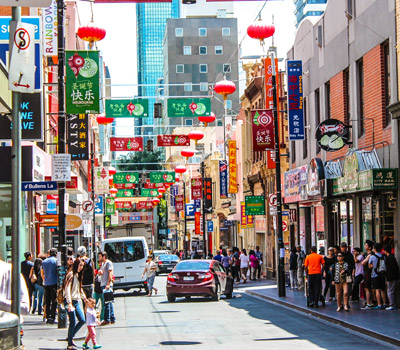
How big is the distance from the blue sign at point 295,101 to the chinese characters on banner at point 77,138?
11495 mm

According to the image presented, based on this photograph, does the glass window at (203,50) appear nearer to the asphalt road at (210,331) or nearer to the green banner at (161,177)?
the green banner at (161,177)

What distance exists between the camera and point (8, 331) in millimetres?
6859

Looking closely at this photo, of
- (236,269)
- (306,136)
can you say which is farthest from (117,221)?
(306,136)

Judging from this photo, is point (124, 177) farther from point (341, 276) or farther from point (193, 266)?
point (341, 276)

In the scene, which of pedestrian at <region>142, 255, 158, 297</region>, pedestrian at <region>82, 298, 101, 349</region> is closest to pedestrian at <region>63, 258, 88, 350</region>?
pedestrian at <region>82, 298, 101, 349</region>

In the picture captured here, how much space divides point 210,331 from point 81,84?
9.40m

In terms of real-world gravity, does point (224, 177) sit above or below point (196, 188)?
above

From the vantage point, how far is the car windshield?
29.5 meters

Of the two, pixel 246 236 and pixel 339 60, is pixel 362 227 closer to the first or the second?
pixel 339 60

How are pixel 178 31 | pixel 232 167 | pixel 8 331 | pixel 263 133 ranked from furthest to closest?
pixel 178 31 → pixel 232 167 → pixel 263 133 → pixel 8 331

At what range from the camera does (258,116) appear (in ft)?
110

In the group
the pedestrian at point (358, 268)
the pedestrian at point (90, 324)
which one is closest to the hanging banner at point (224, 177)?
the pedestrian at point (358, 268)

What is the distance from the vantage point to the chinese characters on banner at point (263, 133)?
32.7 m

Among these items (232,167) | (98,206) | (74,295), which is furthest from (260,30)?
(98,206)
